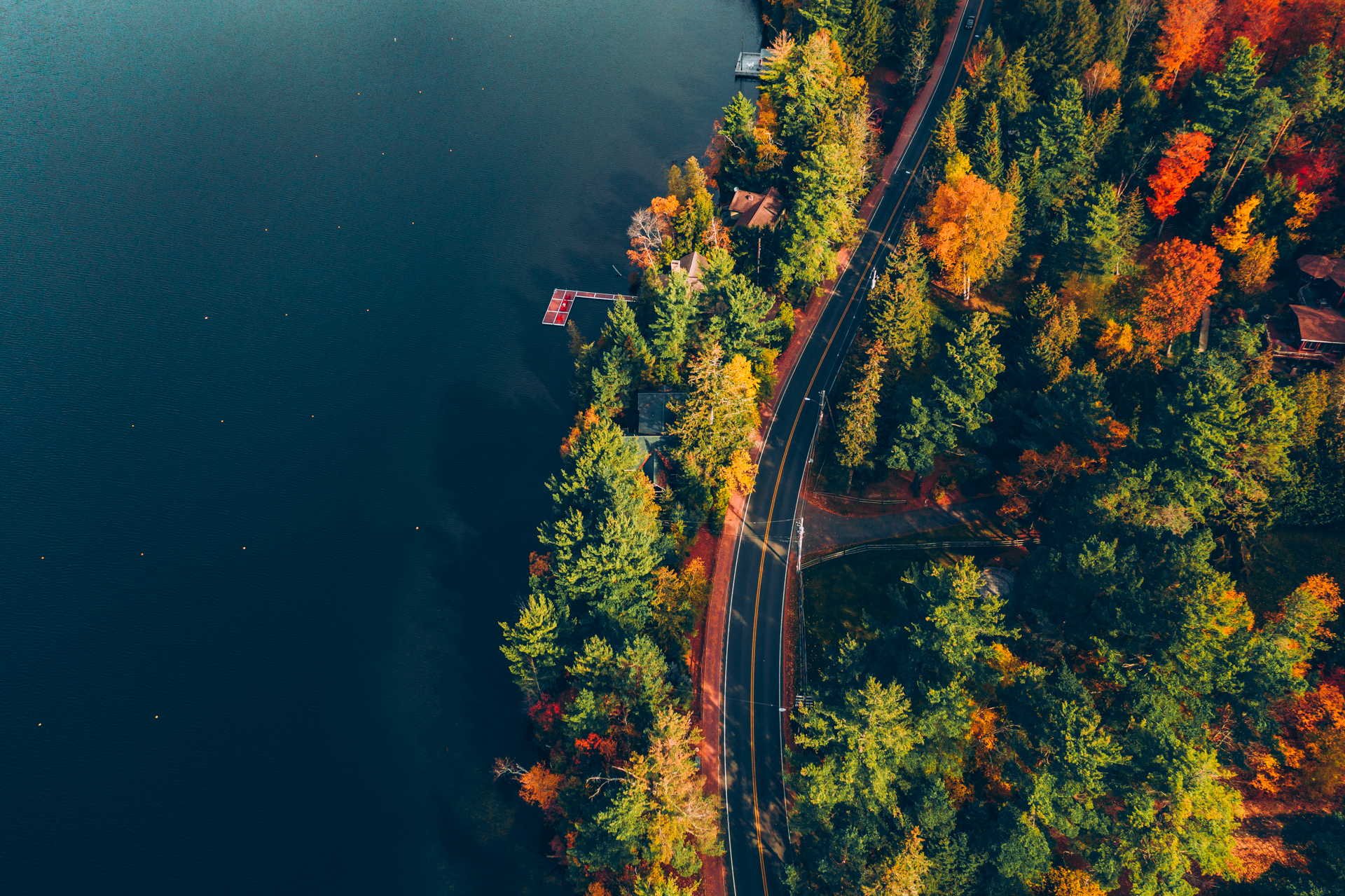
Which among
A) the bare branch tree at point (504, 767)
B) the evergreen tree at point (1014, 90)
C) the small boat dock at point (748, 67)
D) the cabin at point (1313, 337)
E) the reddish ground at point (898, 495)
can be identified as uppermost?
the small boat dock at point (748, 67)

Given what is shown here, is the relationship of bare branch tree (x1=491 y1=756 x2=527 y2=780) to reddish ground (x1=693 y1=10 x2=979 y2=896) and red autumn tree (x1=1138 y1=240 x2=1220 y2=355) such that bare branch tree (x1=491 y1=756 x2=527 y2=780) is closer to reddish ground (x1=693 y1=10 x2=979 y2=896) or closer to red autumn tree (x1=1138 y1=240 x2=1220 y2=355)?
reddish ground (x1=693 y1=10 x2=979 y2=896)

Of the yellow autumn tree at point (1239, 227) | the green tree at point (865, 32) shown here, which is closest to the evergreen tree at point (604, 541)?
the yellow autumn tree at point (1239, 227)

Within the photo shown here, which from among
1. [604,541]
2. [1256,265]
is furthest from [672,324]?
[1256,265]

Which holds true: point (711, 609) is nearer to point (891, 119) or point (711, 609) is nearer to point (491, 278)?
point (491, 278)

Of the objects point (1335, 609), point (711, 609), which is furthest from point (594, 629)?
point (1335, 609)

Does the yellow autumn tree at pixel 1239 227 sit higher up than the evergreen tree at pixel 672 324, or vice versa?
the evergreen tree at pixel 672 324

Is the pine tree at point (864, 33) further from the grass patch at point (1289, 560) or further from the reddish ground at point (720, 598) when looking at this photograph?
the grass patch at point (1289, 560)

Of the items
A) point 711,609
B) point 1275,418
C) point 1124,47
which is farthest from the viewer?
point 1124,47
